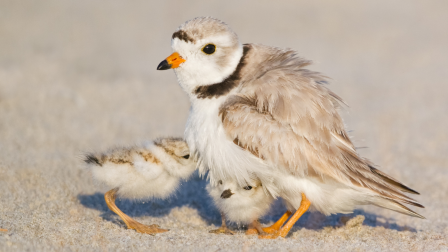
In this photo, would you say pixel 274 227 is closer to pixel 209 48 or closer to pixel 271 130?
pixel 271 130

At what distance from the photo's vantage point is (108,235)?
10.6 feet

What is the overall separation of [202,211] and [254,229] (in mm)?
741

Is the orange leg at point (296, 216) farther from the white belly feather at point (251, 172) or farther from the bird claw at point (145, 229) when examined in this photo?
the bird claw at point (145, 229)

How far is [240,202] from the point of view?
142 inches

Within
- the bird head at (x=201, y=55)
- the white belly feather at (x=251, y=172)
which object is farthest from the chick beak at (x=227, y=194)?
the bird head at (x=201, y=55)

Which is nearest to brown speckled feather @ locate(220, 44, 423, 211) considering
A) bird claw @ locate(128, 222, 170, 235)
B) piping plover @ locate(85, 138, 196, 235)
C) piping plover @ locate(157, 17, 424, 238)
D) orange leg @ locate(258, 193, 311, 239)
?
piping plover @ locate(157, 17, 424, 238)

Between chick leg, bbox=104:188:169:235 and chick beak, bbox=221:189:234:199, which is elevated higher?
chick beak, bbox=221:189:234:199

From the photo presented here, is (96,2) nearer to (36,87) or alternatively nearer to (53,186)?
(36,87)

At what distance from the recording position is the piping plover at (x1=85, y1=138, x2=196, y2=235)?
3621mm

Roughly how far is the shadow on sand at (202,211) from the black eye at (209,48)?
113 centimetres

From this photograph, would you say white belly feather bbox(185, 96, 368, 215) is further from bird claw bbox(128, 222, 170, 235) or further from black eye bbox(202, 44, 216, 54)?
bird claw bbox(128, 222, 170, 235)

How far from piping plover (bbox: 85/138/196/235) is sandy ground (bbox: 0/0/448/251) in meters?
0.26

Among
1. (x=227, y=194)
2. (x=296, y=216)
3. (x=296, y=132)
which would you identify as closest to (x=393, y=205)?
(x=296, y=216)

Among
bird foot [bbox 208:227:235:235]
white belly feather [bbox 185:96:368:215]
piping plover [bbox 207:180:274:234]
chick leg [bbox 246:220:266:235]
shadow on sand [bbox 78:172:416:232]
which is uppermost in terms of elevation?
white belly feather [bbox 185:96:368:215]
